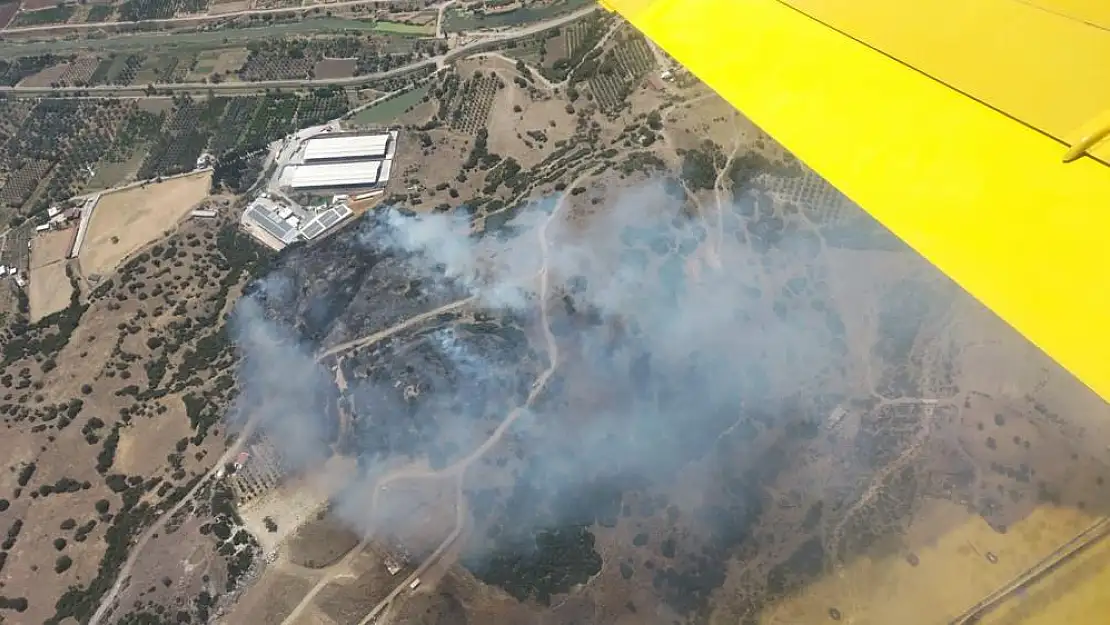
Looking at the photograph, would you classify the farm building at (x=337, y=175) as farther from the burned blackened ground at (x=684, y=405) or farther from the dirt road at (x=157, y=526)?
the dirt road at (x=157, y=526)

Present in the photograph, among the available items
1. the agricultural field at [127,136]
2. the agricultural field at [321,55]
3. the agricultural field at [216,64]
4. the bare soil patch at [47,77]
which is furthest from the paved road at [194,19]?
the agricultural field at [127,136]

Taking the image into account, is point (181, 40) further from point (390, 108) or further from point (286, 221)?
point (286, 221)

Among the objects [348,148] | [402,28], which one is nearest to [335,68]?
[402,28]

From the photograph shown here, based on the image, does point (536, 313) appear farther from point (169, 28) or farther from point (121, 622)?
point (169, 28)

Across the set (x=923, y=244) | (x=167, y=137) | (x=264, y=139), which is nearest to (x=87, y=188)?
(x=167, y=137)

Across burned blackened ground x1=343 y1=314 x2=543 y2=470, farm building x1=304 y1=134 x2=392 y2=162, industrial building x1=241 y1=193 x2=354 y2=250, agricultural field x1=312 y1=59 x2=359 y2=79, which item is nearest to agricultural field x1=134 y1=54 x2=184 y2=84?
agricultural field x1=312 y1=59 x2=359 y2=79

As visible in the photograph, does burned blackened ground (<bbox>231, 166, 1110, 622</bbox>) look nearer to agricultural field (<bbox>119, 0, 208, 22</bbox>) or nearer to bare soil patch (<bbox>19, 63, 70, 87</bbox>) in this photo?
bare soil patch (<bbox>19, 63, 70, 87</bbox>)

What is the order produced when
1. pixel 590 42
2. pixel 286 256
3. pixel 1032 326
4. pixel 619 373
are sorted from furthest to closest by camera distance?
pixel 590 42 → pixel 286 256 → pixel 619 373 → pixel 1032 326
